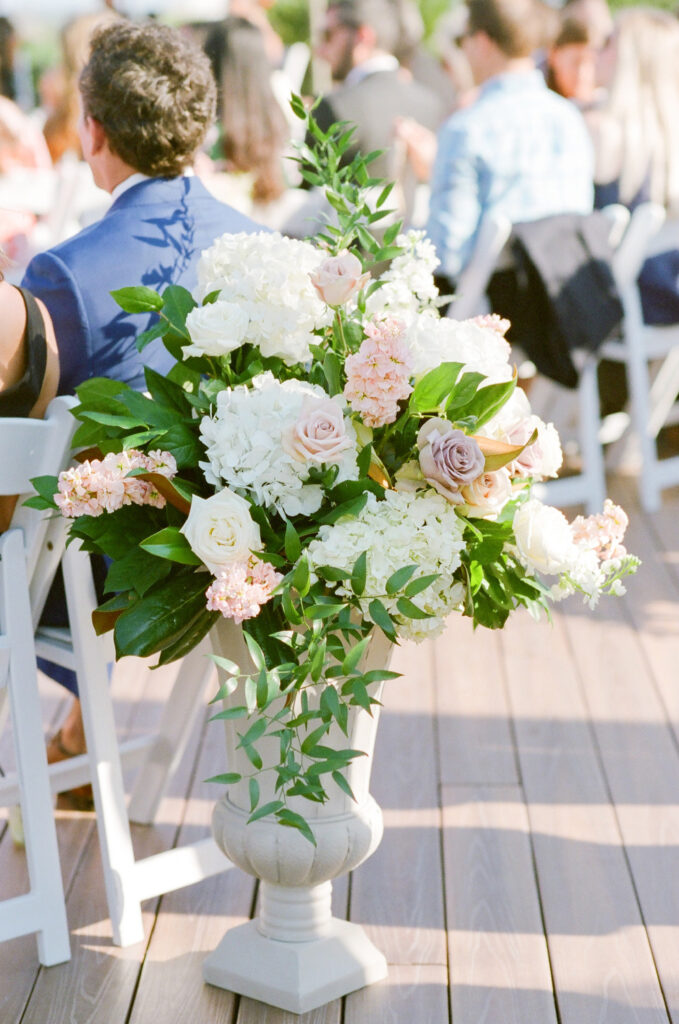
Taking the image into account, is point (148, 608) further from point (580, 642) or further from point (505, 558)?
point (580, 642)

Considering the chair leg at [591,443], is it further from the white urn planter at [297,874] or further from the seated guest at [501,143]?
the white urn planter at [297,874]

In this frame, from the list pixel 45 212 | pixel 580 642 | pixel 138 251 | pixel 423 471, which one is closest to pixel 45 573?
pixel 138 251

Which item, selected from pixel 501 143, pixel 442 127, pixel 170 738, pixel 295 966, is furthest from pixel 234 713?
pixel 442 127

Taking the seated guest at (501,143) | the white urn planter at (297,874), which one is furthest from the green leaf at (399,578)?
the seated guest at (501,143)

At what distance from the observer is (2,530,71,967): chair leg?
193cm

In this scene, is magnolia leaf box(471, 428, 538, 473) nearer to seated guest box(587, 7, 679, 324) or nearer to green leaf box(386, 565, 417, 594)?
green leaf box(386, 565, 417, 594)

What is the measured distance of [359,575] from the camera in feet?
4.87

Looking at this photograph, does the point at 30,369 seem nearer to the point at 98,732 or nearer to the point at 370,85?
the point at 98,732

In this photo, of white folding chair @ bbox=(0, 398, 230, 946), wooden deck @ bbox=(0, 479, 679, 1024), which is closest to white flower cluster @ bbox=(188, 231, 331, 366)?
white folding chair @ bbox=(0, 398, 230, 946)

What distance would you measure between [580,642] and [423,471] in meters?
1.95

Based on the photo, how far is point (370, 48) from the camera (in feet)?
16.6

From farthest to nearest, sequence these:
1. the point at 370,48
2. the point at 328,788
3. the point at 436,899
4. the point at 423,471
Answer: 1. the point at 370,48
2. the point at 436,899
3. the point at 328,788
4. the point at 423,471

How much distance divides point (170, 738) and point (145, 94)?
1.15m

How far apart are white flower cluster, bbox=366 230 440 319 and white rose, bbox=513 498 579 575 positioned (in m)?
0.32
